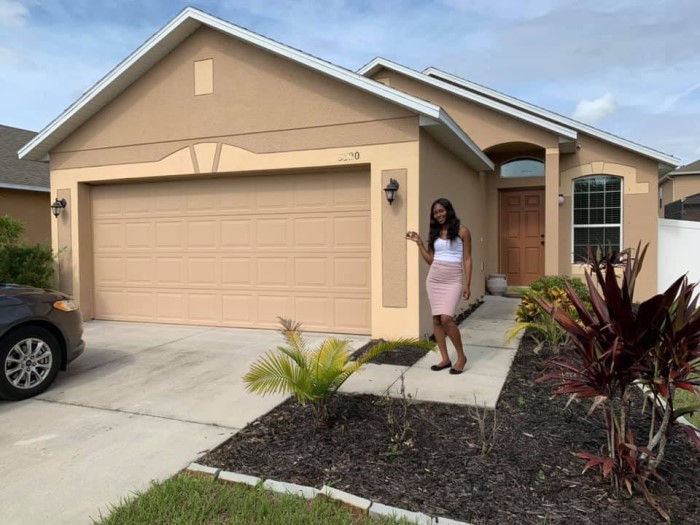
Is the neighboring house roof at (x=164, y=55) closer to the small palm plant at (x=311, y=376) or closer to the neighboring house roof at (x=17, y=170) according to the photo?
the small palm plant at (x=311, y=376)

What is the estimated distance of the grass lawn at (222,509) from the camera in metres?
2.75

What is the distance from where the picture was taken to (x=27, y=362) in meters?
4.88

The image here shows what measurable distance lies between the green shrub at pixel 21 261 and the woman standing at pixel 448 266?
22.3ft

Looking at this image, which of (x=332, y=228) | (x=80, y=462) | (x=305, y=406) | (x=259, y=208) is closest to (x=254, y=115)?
(x=259, y=208)

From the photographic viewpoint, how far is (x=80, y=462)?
139 inches

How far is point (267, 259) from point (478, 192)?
18.3ft

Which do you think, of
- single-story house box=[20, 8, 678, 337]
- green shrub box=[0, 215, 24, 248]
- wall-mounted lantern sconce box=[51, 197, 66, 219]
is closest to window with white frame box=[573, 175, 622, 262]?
single-story house box=[20, 8, 678, 337]

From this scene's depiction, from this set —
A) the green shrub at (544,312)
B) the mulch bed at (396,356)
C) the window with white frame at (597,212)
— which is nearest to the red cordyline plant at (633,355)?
the green shrub at (544,312)

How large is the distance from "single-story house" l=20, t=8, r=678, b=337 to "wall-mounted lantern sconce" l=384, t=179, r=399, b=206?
0.07 m

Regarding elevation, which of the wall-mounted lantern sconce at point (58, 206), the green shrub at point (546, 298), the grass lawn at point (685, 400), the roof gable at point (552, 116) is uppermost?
the roof gable at point (552, 116)

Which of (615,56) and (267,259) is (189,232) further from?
(615,56)

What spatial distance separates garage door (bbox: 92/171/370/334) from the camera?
753cm

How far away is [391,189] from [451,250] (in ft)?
5.58

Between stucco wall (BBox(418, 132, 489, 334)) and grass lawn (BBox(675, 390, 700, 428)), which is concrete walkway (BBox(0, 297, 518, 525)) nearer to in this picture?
stucco wall (BBox(418, 132, 489, 334))
